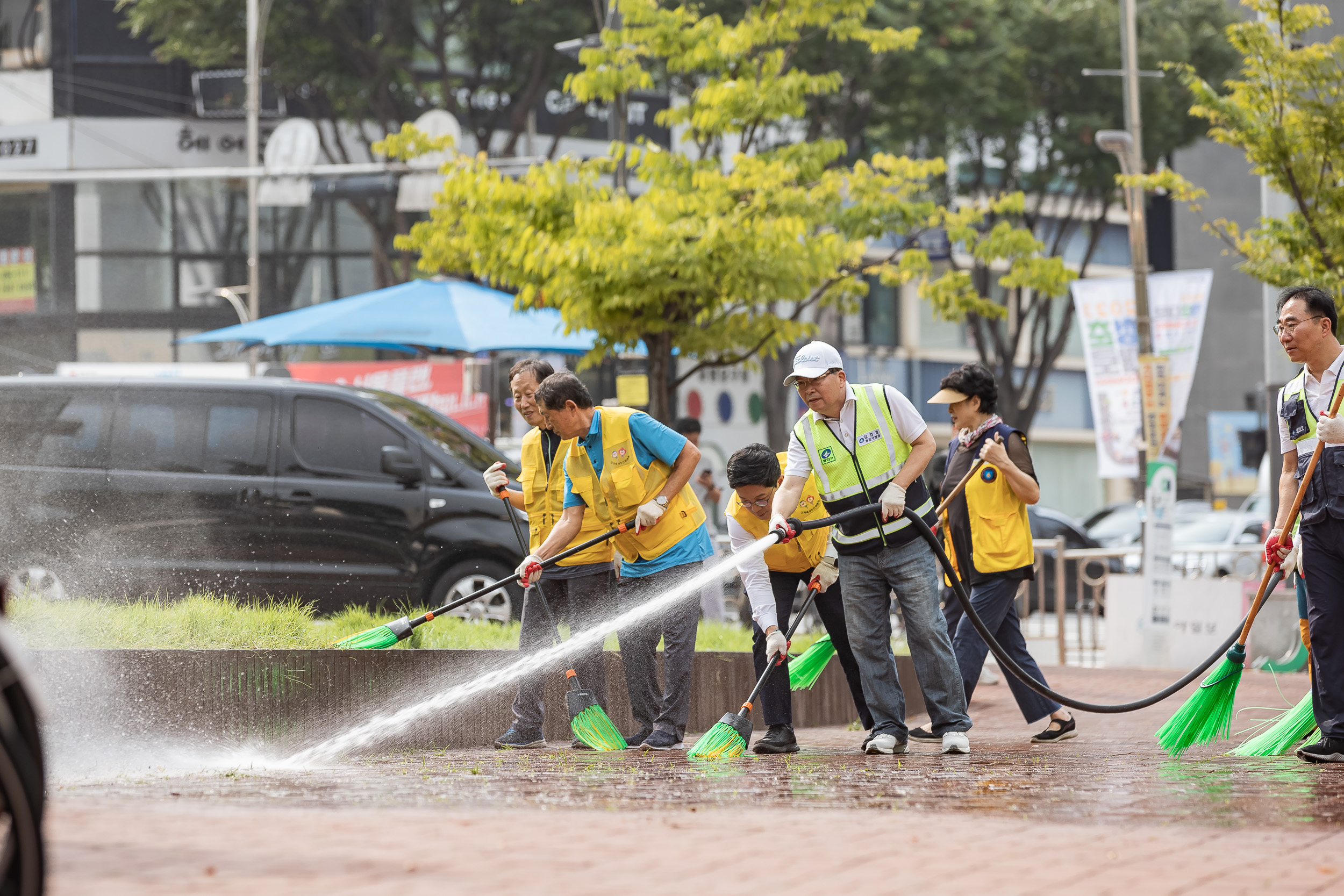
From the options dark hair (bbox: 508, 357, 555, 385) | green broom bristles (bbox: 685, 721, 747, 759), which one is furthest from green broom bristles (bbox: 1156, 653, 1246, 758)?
dark hair (bbox: 508, 357, 555, 385)

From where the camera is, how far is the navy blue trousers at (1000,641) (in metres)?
8.38

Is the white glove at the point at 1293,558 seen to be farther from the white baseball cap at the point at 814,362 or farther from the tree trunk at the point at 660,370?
the tree trunk at the point at 660,370

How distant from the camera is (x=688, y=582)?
7824 mm

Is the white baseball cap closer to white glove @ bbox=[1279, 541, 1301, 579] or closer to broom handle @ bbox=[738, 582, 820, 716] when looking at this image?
broom handle @ bbox=[738, 582, 820, 716]

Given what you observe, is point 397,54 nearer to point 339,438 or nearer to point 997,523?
point 339,438

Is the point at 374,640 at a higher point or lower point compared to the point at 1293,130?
lower

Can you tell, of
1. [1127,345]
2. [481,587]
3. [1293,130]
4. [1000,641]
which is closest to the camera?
[1000,641]

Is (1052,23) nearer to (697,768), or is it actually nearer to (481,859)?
(697,768)

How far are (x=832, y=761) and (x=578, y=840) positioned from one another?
111 inches

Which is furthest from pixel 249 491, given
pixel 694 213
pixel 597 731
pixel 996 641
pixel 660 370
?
pixel 996 641

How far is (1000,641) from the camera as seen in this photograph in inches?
337

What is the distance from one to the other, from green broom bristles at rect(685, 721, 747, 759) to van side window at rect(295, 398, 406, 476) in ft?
17.2

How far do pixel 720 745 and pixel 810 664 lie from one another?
1371mm

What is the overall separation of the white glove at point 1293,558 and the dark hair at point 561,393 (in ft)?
10.1
